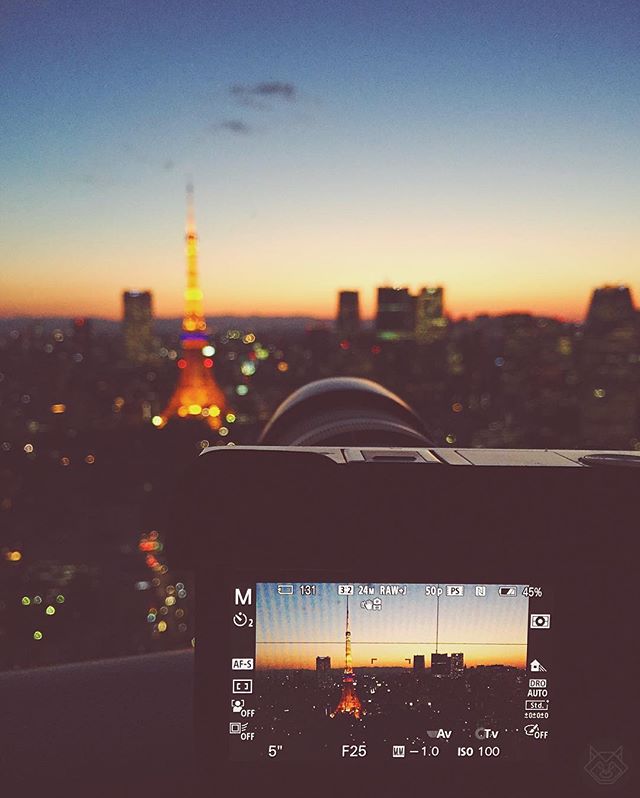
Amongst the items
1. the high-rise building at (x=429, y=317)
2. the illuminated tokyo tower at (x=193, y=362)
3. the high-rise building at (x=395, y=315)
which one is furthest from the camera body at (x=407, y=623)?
the illuminated tokyo tower at (x=193, y=362)

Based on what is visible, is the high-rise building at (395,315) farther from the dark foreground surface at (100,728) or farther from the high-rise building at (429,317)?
the dark foreground surface at (100,728)

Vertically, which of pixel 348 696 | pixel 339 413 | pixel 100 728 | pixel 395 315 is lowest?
pixel 100 728

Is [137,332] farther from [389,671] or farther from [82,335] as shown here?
[389,671]

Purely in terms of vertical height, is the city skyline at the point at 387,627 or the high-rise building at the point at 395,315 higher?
the high-rise building at the point at 395,315

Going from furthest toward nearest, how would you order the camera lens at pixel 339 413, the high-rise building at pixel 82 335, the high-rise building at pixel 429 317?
the high-rise building at pixel 82 335 < the high-rise building at pixel 429 317 < the camera lens at pixel 339 413

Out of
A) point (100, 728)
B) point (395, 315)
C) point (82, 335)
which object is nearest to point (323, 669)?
point (100, 728)

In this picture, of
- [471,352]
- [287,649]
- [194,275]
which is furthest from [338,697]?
[194,275]

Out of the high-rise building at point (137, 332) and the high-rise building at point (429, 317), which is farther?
the high-rise building at point (137, 332)

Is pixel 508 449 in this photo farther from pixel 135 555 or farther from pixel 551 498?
pixel 135 555
